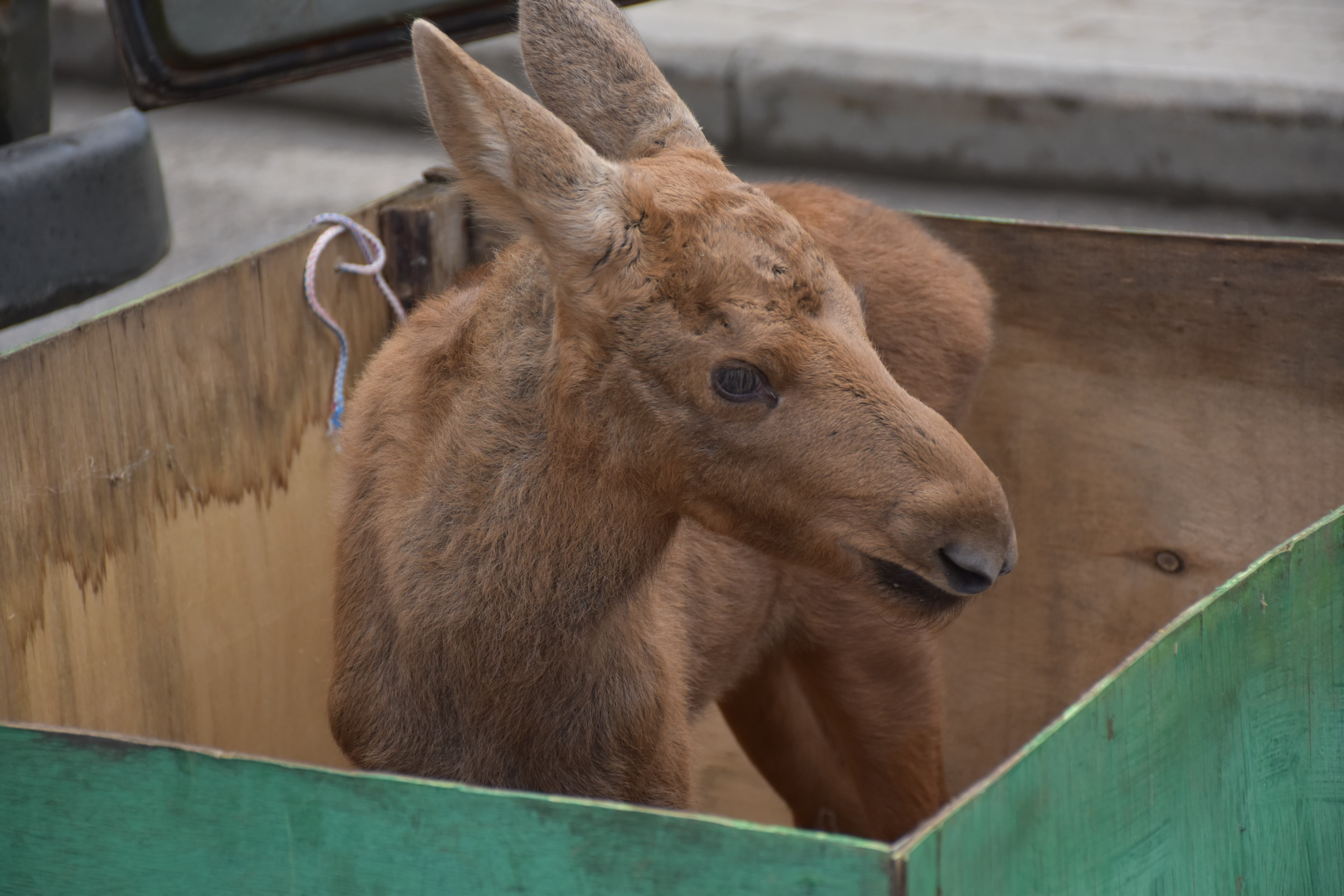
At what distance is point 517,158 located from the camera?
229cm

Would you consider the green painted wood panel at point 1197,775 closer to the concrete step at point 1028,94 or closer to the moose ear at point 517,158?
the moose ear at point 517,158

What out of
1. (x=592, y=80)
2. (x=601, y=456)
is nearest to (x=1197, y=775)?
(x=601, y=456)

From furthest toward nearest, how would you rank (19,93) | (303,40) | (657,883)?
1. (19,93)
2. (303,40)
3. (657,883)

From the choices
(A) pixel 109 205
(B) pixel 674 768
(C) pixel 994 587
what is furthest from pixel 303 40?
(C) pixel 994 587

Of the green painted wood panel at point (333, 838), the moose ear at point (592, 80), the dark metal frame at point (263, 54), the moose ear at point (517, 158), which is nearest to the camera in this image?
the green painted wood panel at point (333, 838)

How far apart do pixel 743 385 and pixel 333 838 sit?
0.95 m

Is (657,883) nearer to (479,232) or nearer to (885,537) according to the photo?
(885,537)

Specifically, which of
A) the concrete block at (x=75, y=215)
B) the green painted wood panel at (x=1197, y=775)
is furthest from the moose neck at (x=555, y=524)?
the concrete block at (x=75, y=215)

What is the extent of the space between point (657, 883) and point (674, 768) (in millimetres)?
1107

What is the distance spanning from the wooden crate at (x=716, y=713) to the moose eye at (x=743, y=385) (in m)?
0.72

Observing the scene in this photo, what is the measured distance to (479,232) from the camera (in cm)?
412

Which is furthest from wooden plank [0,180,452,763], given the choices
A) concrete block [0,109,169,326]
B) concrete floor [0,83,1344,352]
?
concrete floor [0,83,1344,352]

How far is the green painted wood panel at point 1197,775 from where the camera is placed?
70.2 inches

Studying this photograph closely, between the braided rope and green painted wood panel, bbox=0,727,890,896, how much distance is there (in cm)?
163
